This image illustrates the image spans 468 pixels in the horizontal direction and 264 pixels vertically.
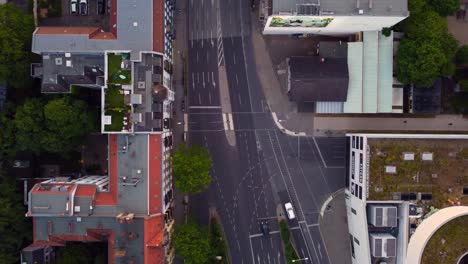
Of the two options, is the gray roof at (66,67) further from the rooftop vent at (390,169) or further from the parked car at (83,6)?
the rooftop vent at (390,169)

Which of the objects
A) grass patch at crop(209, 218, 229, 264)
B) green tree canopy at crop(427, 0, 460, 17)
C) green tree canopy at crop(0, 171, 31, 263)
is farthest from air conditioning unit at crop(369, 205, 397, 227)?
green tree canopy at crop(0, 171, 31, 263)

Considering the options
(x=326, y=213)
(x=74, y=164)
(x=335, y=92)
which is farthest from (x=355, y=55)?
(x=74, y=164)

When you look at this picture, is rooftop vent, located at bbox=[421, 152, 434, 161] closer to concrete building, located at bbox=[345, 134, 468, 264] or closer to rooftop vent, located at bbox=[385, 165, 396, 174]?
concrete building, located at bbox=[345, 134, 468, 264]

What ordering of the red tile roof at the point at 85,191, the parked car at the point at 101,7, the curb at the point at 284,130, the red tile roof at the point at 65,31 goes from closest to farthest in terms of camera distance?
1. the red tile roof at the point at 65,31
2. the red tile roof at the point at 85,191
3. the parked car at the point at 101,7
4. the curb at the point at 284,130

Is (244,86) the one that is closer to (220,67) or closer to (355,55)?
(220,67)

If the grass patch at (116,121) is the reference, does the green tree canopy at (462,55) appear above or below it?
above

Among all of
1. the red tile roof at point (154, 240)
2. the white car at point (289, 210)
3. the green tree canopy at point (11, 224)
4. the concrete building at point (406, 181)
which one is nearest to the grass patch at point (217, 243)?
the red tile roof at point (154, 240)

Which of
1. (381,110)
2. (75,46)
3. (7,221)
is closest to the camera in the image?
(75,46)

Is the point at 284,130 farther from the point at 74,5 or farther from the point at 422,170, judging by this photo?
the point at 74,5
